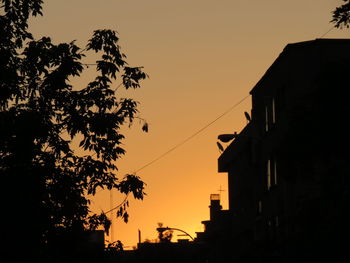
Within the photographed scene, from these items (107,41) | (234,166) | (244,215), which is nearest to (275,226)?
(244,215)

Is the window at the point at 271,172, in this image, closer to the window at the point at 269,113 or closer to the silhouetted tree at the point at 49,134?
the window at the point at 269,113

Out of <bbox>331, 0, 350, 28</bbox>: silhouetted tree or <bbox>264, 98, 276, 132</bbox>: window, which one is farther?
<bbox>264, 98, 276, 132</bbox>: window

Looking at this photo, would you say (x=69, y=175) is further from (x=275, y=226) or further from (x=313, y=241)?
(x=275, y=226)

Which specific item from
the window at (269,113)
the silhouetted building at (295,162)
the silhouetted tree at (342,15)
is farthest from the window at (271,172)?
the silhouetted tree at (342,15)

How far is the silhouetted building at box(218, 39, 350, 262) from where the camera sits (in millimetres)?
28062

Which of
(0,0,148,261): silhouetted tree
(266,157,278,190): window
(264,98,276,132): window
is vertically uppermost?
(264,98,276,132): window

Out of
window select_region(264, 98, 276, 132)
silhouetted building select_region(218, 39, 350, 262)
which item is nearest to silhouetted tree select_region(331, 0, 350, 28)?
A: silhouetted building select_region(218, 39, 350, 262)

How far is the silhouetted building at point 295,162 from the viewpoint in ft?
92.1

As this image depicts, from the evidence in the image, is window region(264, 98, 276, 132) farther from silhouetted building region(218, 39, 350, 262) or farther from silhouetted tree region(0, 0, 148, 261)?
silhouetted tree region(0, 0, 148, 261)

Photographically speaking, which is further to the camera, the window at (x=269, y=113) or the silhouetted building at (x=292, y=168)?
the window at (x=269, y=113)

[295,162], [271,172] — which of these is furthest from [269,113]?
[295,162]

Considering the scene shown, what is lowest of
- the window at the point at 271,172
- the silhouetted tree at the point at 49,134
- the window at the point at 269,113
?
the silhouetted tree at the point at 49,134

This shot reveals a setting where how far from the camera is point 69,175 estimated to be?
2256cm

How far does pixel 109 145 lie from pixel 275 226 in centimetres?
3076
